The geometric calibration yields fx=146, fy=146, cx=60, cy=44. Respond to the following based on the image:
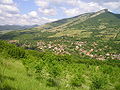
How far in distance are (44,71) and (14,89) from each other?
264 inches

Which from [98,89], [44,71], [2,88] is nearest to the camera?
[2,88]

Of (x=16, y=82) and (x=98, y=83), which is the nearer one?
(x=16, y=82)

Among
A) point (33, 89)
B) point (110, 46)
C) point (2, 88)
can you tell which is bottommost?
point (110, 46)

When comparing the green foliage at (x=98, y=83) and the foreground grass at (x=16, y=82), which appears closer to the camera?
the foreground grass at (x=16, y=82)

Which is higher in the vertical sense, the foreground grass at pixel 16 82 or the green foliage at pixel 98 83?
the foreground grass at pixel 16 82

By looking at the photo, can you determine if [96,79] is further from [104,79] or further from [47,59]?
[47,59]

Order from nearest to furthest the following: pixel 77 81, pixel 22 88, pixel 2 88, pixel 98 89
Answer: pixel 2 88 → pixel 22 88 → pixel 98 89 → pixel 77 81

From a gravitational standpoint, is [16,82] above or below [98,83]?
above

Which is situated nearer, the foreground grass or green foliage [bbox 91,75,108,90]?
the foreground grass

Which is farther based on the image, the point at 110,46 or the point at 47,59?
the point at 110,46

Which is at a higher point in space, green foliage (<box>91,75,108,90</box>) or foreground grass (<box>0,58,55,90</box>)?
foreground grass (<box>0,58,55,90</box>)

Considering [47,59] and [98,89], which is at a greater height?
[47,59]

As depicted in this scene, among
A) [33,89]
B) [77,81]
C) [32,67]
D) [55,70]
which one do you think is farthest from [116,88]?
[33,89]

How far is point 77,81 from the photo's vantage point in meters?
11.3
